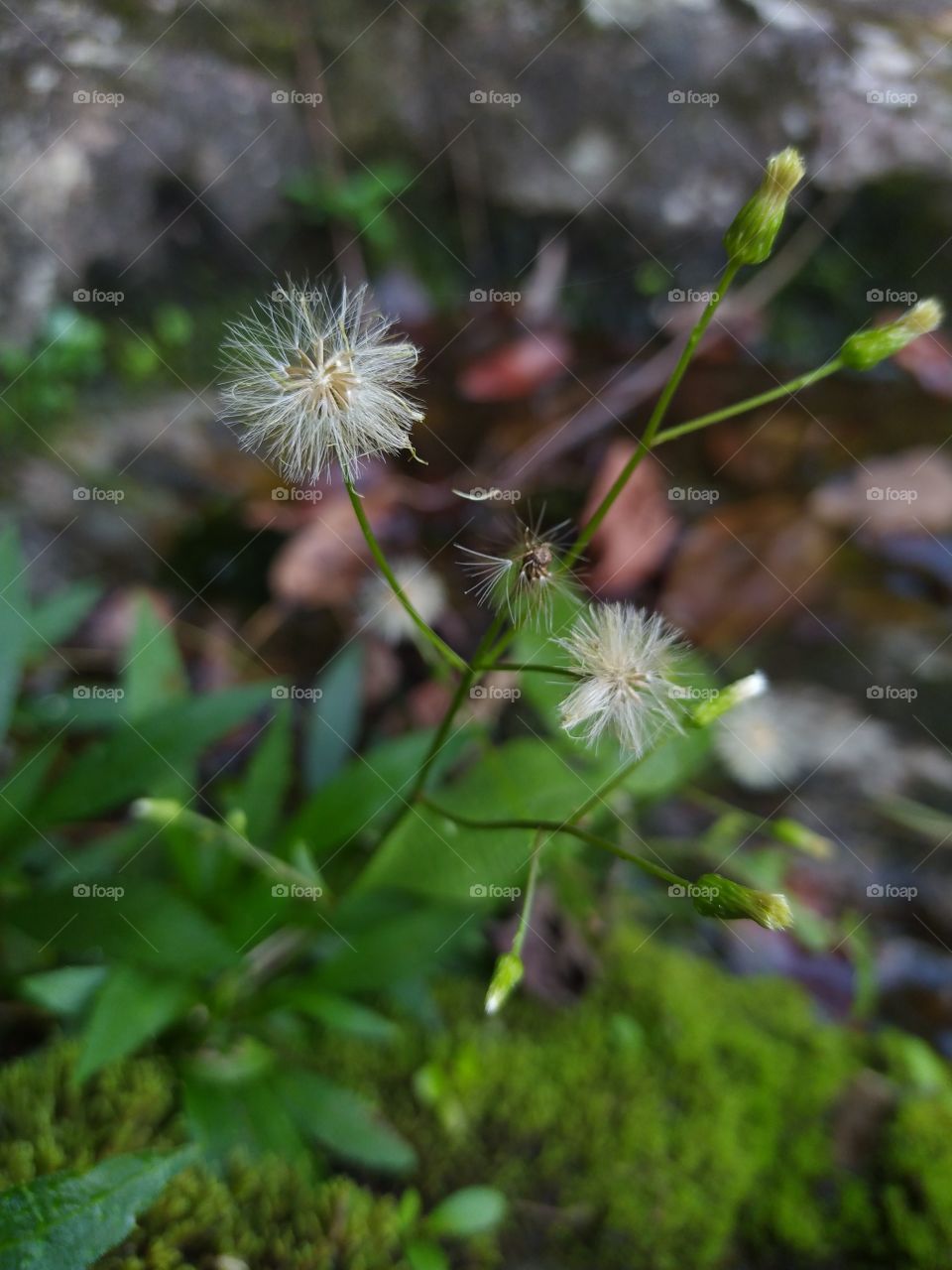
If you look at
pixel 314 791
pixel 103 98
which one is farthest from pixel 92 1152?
pixel 103 98

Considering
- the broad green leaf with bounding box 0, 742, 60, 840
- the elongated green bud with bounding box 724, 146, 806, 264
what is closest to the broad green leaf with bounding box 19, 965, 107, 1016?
the broad green leaf with bounding box 0, 742, 60, 840

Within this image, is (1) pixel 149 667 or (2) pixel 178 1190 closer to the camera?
(2) pixel 178 1190

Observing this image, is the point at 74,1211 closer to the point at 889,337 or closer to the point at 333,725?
the point at 333,725

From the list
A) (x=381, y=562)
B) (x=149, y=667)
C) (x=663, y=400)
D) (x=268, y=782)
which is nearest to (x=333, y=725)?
(x=268, y=782)

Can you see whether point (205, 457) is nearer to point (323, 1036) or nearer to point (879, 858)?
point (323, 1036)

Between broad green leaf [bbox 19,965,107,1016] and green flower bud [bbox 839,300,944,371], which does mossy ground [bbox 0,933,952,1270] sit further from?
green flower bud [bbox 839,300,944,371]

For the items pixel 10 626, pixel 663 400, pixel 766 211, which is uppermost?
pixel 766 211
